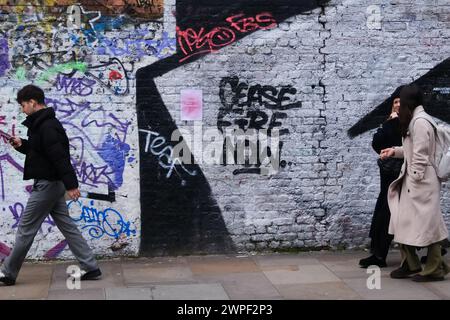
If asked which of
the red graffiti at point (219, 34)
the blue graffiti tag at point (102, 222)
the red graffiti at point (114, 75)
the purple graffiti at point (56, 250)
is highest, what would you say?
the red graffiti at point (219, 34)

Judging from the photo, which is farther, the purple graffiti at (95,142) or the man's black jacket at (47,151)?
the purple graffiti at (95,142)

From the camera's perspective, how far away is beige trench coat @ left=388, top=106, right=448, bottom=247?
6332 mm

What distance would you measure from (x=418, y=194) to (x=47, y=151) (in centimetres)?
345

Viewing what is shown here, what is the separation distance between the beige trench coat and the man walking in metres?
3.08

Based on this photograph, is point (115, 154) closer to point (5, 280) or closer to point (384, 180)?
point (5, 280)

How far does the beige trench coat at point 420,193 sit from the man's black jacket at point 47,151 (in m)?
3.10

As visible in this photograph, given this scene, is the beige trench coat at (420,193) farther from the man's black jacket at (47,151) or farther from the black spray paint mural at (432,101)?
the man's black jacket at (47,151)

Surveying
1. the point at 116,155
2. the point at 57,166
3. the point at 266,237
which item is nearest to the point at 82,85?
the point at 116,155

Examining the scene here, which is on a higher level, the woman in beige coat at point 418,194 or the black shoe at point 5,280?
the woman in beige coat at point 418,194

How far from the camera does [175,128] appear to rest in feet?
25.2

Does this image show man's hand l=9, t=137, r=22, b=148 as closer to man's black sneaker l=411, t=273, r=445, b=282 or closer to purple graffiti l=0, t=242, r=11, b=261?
purple graffiti l=0, t=242, r=11, b=261

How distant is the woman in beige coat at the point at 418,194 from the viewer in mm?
6348

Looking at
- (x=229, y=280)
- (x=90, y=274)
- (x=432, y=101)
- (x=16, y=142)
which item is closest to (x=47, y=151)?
(x=16, y=142)

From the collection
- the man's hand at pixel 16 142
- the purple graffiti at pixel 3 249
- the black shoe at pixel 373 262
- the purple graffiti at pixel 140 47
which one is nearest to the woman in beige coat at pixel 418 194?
the black shoe at pixel 373 262
